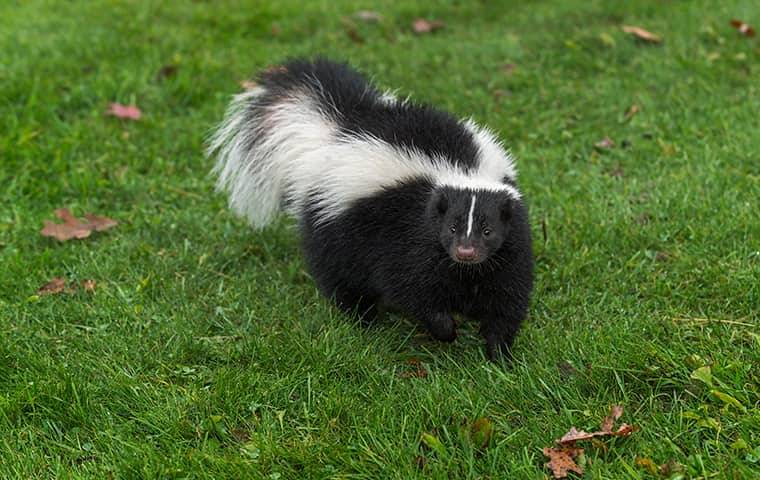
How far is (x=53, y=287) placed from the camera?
4762 millimetres

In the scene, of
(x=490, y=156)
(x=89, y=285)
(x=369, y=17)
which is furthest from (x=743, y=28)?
(x=89, y=285)

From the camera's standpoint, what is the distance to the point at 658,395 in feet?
11.6

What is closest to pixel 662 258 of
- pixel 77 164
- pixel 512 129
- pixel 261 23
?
pixel 512 129

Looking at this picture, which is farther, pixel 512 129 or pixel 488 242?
pixel 512 129

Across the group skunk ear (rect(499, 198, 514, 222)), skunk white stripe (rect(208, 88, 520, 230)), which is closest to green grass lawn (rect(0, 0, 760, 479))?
skunk white stripe (rect(208, 88, 520, 230))

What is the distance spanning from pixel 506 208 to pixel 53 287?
2.39 meters

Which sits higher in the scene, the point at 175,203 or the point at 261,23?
the point at 261,23

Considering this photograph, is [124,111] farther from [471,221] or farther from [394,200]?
[471,221]

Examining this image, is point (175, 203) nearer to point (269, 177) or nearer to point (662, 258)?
point (269, 177)

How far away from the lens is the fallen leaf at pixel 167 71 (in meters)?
7.11

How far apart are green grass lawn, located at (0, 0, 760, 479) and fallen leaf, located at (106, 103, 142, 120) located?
0.24ft

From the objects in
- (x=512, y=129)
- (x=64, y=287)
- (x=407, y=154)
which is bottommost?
(x=64, y=287)

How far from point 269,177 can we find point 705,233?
7.60 ft

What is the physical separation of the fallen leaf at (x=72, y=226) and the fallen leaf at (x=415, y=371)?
2.21m
